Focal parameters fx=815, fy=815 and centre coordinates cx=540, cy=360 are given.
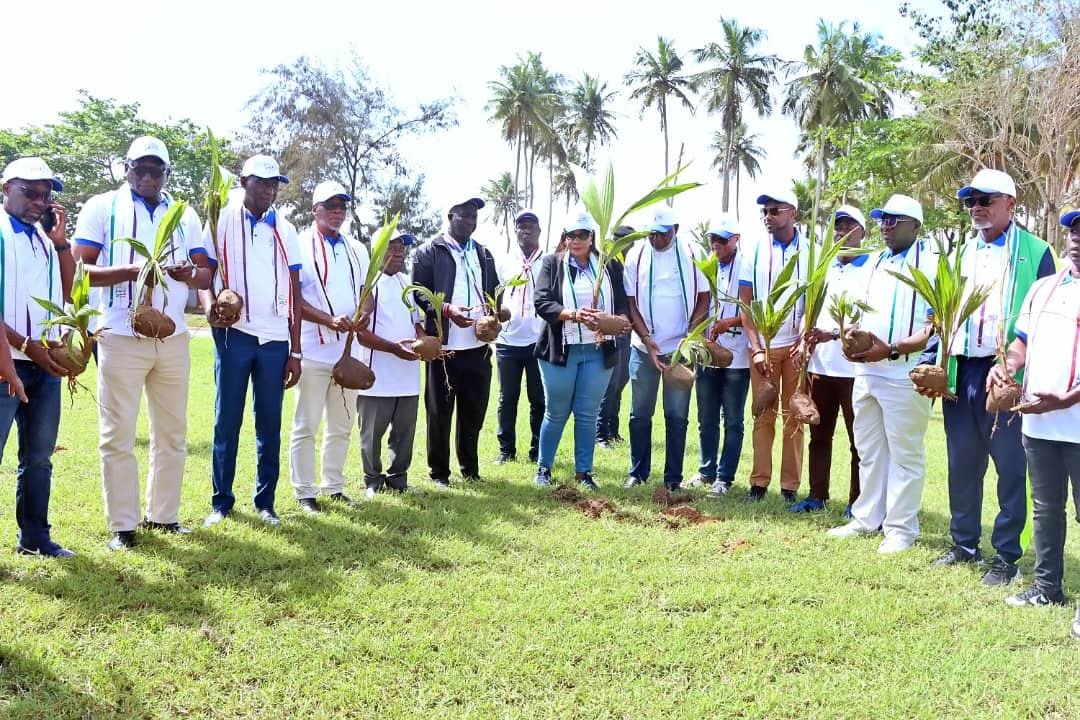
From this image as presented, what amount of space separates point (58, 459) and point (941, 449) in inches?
349

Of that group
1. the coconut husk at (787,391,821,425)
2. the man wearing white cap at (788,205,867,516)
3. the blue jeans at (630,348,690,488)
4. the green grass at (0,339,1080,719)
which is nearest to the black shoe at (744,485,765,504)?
the man wearing white cap at (788,205,867,516)

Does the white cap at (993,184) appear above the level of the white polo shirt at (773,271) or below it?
above

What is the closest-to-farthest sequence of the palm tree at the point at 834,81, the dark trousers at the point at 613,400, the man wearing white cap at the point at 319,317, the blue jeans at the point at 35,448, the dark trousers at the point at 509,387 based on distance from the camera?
1. the blue jeans at the point at 35,448
2. the man wearing white cap at the point at 319,317
3. the dark trousers at the point at 509,387
4. the dark trousers at the point at 613,400
5. the palm tree at the point at 834,81

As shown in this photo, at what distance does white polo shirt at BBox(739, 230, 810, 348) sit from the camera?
619 centimetres

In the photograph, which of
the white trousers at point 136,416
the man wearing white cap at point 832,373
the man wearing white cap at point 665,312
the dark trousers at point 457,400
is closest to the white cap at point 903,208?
the man wearing white cap at point 832,373

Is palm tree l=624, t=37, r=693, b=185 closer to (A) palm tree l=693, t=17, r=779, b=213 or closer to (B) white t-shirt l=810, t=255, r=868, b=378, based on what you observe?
(A) palm tree l=693, t=17, r=779, b=213

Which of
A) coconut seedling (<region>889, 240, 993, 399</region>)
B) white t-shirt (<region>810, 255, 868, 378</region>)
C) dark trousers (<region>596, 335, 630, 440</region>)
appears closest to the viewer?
coconut seedling (<region>889, 240, 993, 399</region>)

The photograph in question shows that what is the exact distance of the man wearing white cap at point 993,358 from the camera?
4.57m

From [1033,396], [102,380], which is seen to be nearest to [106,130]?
[102,380]

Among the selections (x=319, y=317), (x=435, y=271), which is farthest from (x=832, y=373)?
(x=319, y=317)

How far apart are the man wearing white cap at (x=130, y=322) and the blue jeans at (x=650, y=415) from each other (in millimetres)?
3393

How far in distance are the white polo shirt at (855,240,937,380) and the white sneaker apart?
3.40 feet

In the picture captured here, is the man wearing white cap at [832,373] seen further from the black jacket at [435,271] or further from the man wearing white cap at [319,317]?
the man wearing white cap at [319,317]

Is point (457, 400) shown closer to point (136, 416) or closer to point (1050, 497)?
point (136, 416)
